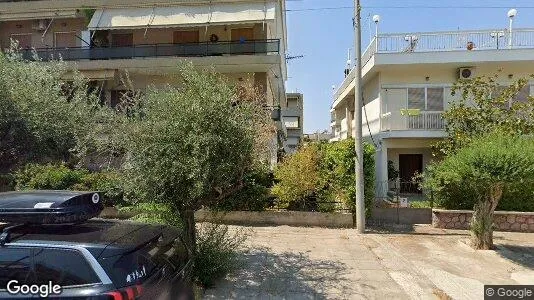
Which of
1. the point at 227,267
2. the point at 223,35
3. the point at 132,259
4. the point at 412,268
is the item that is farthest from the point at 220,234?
the point at 223,35

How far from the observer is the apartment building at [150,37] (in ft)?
51.6

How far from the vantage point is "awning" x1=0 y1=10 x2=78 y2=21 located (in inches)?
706

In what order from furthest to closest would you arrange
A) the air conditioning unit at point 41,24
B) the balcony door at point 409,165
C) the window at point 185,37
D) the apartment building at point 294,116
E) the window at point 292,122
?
the window at point 292,122, the apartment building at point 294,116, the air conditioning unit at point 41,24, the window at point 185,37, the balcony door at point 409,165

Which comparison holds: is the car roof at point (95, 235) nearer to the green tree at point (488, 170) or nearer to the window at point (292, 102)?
the green tree at point (488, 170)

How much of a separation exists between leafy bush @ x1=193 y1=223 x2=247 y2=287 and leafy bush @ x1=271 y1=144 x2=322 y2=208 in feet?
14.6

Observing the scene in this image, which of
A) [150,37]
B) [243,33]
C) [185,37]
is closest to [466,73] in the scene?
[243,33]

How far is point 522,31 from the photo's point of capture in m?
13.7

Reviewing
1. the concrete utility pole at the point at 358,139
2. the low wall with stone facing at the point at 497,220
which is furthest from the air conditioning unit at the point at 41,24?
the low wall with stone facing at the point at 497,220

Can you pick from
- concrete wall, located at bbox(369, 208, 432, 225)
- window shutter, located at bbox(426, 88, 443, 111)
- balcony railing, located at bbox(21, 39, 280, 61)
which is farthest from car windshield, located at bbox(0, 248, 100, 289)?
window shutter, located at bbox(426, 88, 443, 111)

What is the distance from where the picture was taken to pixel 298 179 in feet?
33.8

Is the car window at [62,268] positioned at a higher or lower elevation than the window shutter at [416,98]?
lower

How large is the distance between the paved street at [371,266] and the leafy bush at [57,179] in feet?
17.8

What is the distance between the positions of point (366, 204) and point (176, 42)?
12996 millimetres


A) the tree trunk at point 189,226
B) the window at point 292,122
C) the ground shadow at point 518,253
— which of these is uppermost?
the window at point 292,122
